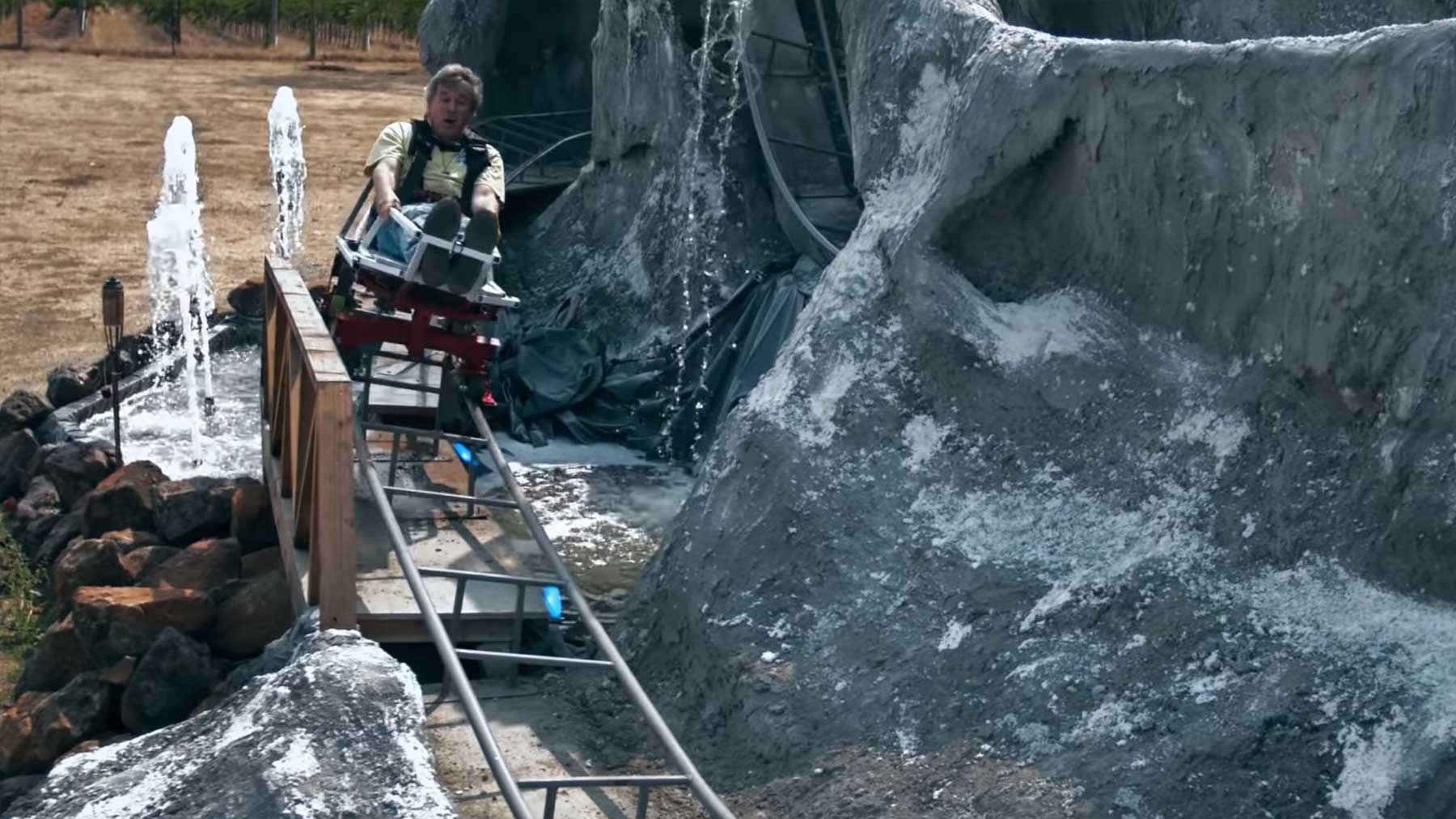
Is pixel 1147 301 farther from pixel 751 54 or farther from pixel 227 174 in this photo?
pixel 227 174

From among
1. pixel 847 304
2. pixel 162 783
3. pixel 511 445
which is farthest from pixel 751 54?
pixel 162 783

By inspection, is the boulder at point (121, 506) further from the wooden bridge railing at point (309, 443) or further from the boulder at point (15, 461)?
the boulder at point (15, 461)

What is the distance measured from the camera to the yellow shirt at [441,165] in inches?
265

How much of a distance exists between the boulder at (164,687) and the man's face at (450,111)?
2.08m

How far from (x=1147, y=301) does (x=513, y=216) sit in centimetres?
722

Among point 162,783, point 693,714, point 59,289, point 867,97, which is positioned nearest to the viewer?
point 162,783

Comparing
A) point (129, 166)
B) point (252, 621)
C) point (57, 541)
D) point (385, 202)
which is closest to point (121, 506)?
point (57, 541)

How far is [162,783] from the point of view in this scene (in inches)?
185

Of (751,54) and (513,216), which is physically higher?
(751,54)

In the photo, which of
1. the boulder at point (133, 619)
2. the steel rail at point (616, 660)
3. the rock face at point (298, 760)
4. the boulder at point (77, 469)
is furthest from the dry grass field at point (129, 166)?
the rock face at point (298, 760)

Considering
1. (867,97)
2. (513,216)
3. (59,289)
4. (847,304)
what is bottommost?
(59,289)

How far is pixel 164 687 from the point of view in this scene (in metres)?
6.23

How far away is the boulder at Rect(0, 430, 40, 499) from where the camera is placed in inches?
351

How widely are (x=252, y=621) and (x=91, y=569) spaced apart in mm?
1087
